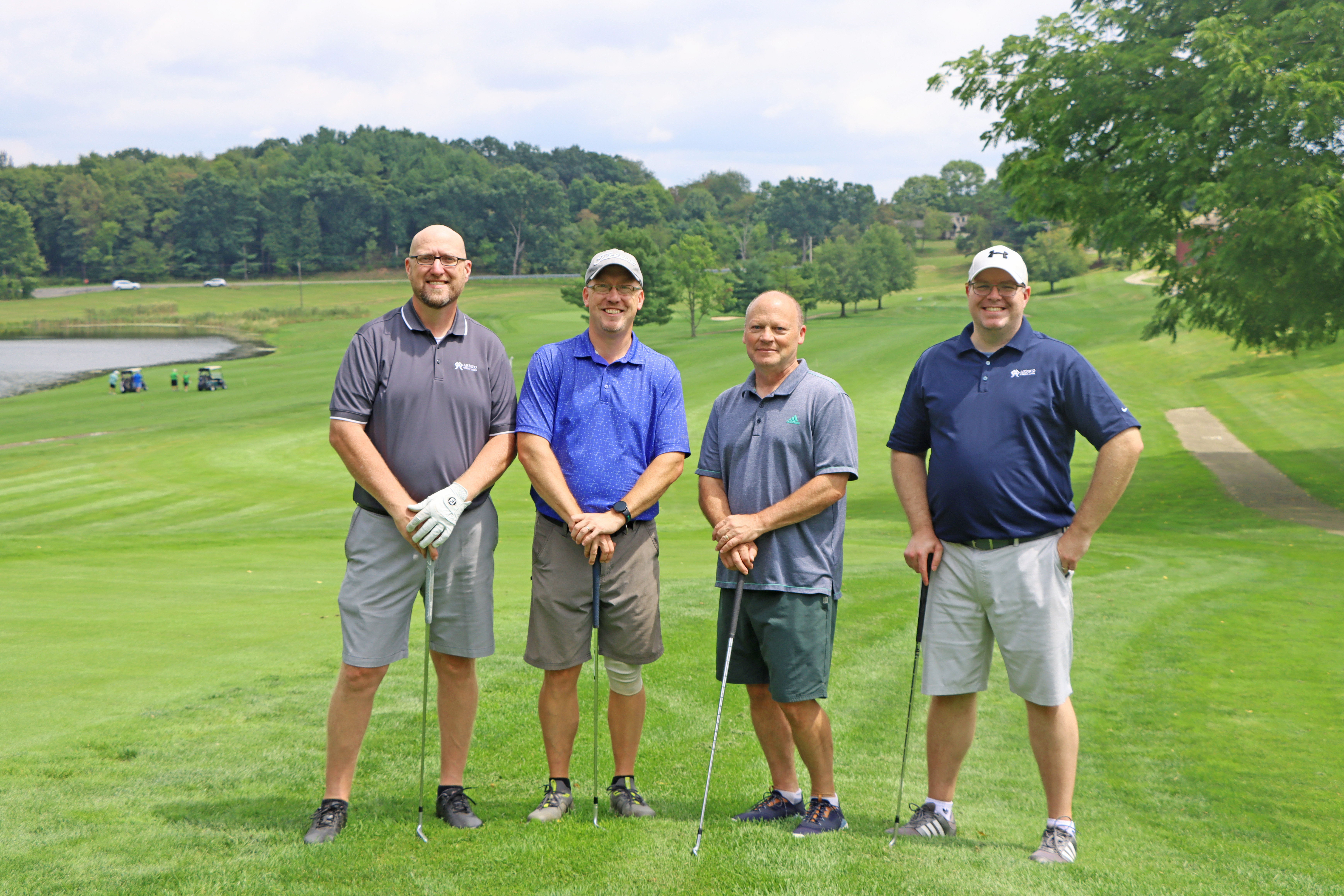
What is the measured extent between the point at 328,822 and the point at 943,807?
2.57m

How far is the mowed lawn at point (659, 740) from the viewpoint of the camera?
3779 millimetres

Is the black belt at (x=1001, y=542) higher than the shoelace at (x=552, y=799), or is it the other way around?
the black belt at (x=1001, y=542)

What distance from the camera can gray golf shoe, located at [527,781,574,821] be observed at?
428 cm

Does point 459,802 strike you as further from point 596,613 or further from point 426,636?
point 596,613

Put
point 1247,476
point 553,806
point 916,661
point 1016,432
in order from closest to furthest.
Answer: point 1016,432, point 553,806, point 916,661, point 1247,476

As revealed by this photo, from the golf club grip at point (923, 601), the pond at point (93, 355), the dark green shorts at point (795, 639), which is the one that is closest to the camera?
the dark green shorts at point (795, 639)

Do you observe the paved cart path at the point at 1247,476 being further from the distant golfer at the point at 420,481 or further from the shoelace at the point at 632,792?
the distant golfer at the point at 420,481

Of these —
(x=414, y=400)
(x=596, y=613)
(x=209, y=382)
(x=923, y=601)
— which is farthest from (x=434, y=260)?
(x=209, y=382)

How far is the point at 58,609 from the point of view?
832 centimetres

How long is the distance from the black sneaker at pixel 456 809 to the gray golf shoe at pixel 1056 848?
2.24m

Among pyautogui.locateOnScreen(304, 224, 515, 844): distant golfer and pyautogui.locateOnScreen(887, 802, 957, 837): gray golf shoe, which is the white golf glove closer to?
pyautogui.locateOnScreen(304, 224, 515, 844): distant golfer

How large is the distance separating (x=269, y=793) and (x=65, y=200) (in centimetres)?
15220

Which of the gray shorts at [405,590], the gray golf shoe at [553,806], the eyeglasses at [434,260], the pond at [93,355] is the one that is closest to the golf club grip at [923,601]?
the gray golf shoe at [553,806]

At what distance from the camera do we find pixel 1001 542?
4191mm
